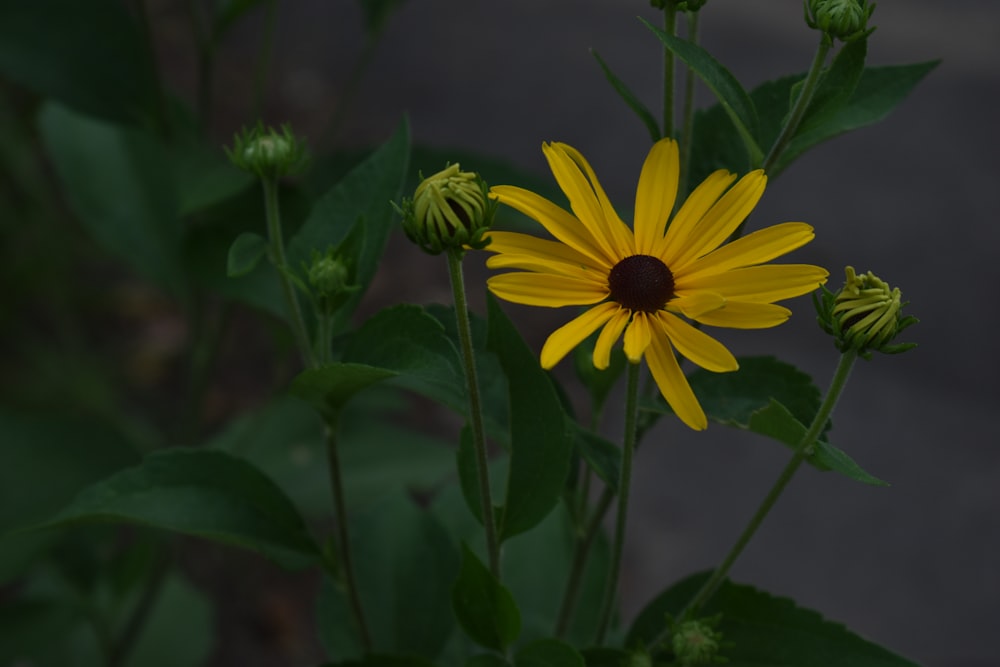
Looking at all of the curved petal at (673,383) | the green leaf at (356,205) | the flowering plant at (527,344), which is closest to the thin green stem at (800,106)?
the flowering plant at (527,344)

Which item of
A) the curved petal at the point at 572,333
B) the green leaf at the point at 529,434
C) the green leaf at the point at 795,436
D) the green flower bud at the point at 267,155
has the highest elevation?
the green flower bud at the point at 267,155

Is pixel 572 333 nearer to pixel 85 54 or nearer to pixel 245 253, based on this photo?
pixel 245 253

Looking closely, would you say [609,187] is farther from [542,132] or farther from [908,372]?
[908,372]

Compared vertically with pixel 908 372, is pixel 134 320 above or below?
below

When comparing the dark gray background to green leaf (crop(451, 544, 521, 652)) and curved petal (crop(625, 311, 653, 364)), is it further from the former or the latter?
curved petal (crop(625, 311, 653, 364))

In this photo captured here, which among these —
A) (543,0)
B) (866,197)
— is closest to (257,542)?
(866,197)

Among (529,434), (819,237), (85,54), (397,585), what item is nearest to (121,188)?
(85,54)

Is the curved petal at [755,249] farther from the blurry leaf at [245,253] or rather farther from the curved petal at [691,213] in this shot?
the blurry leaf at [245,253]

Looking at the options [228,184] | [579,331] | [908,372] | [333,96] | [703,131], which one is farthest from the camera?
[333,96]
